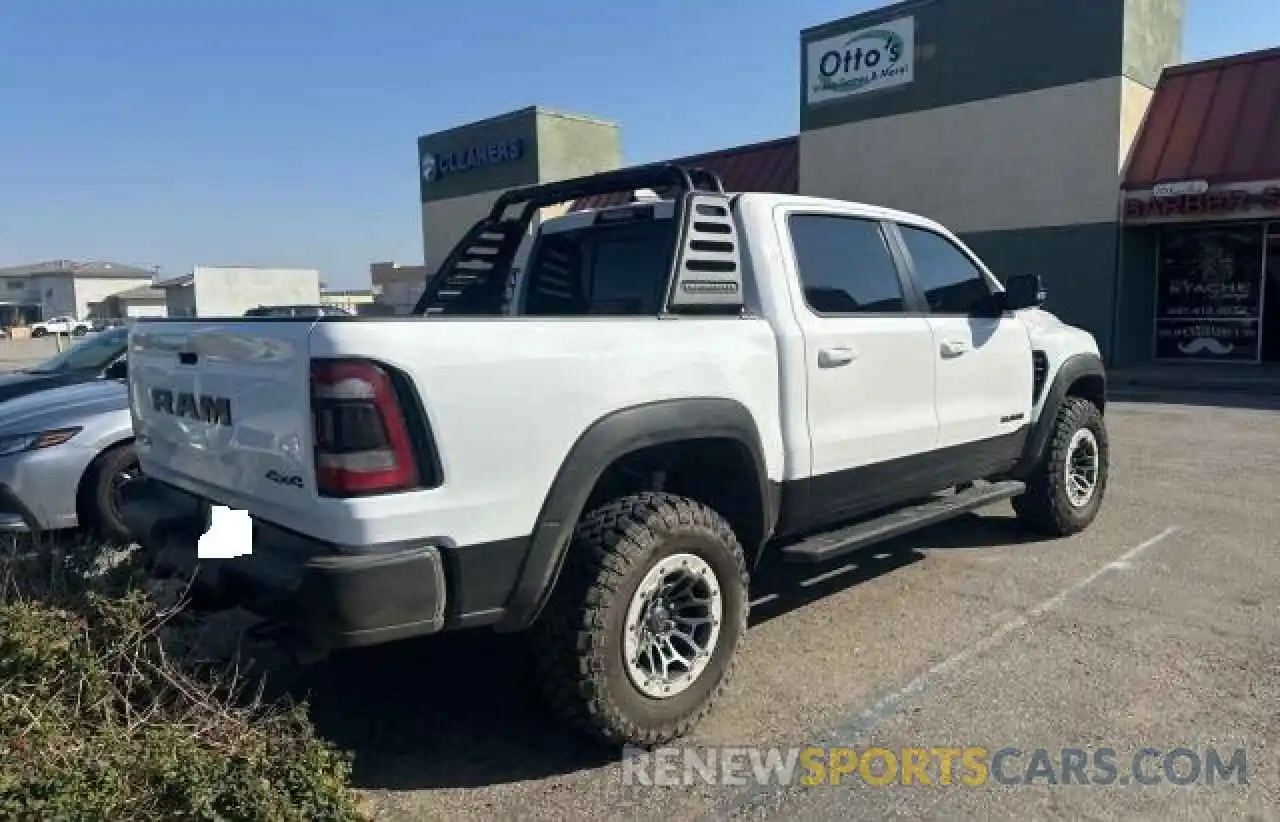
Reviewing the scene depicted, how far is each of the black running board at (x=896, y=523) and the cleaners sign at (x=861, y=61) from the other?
15801 millimetres

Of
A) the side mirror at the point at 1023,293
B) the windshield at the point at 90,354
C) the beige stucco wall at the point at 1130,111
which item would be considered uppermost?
the beige stucco wall at the point at 1130,111

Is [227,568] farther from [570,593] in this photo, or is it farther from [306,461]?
[570,593]

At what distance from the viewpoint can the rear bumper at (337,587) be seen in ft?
8.32

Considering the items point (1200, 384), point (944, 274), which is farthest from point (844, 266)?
point (1200, 384)

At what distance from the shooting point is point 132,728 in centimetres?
274

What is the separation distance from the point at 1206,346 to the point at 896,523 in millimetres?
16078

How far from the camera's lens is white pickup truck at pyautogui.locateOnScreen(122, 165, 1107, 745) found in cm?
261

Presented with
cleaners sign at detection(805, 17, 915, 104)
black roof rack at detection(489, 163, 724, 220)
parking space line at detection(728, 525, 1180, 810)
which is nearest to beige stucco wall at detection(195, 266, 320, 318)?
cleaners sign at detection(805, 17, 915, 104)

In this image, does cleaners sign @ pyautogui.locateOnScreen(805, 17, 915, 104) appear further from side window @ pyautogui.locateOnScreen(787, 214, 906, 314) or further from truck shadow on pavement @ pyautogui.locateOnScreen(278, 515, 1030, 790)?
truck shadow on pavement @ pyautogui.locateOnScreen(278, 515, 1030, 790)

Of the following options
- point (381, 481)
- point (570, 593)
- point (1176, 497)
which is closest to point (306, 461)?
point (381, 481)

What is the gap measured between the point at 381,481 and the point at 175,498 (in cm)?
131

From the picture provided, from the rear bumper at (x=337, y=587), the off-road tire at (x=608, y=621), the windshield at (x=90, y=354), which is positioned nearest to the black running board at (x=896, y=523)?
the off-road tire at (x=608, y=621)

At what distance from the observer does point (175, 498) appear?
11.2 ft

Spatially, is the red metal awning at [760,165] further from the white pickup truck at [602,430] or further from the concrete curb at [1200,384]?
the white pickup truck at [602,430]
